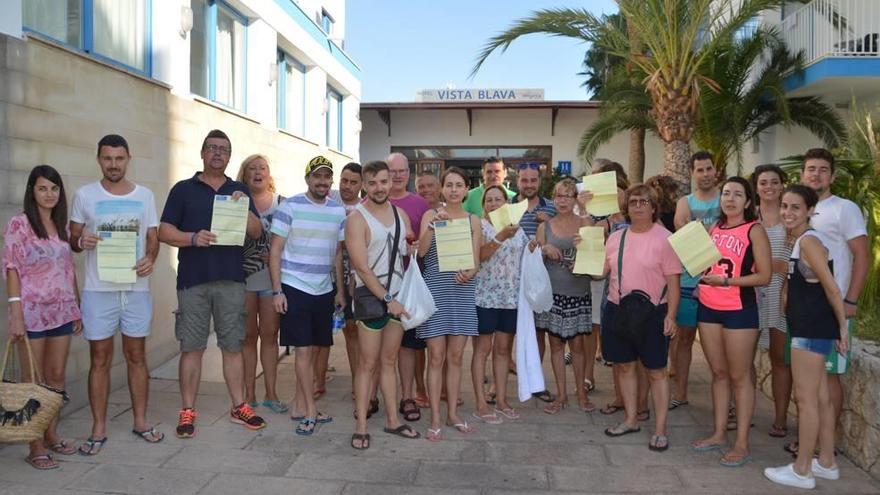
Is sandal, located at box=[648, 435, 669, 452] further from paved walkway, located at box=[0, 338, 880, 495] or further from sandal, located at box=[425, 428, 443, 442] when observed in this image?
sandal, located at box=[425, 428, 443, 442]

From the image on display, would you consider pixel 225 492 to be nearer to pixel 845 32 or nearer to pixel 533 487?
pixel 533 487

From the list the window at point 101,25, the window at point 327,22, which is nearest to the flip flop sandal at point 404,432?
the window at point 101,25

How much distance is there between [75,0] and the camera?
18.7 feet

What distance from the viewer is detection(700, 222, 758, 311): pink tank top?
13.8 ft

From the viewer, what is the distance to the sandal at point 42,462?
414 cm

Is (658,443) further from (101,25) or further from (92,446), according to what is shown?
(101,25)

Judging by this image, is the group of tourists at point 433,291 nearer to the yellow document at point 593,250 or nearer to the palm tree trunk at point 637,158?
the yellow document at point 593,250

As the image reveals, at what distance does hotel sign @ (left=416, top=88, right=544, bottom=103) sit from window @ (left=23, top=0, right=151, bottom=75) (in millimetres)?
14295

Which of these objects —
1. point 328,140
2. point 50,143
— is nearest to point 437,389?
point 50,143

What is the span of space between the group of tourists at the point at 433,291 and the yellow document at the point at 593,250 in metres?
0.12

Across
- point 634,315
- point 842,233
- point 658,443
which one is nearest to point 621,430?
point 658,443

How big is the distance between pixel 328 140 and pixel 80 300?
34.1 feet

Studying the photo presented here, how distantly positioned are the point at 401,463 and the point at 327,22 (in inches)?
489

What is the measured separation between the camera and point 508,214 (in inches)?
187
